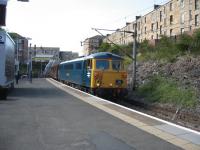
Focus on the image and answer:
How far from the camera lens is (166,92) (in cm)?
2755

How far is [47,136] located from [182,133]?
3.68 m

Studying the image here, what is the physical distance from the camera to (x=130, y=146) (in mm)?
9625

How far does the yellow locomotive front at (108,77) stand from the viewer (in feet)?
89.2

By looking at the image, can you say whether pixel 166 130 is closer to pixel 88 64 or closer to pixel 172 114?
pixel 172 114

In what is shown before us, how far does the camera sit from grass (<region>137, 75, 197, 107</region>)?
78.2 ft

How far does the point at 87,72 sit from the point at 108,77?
1.85m

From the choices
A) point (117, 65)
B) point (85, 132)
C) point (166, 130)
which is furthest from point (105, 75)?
point (85, 132)

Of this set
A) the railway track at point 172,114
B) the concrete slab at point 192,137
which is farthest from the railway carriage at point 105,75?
the concrete slab at point 192,137

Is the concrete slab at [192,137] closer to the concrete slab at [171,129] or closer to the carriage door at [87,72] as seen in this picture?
the concrete slab at [171,129]

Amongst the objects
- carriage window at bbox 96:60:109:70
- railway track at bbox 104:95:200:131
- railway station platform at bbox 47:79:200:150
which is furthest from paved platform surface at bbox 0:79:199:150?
carriage window at bbox 96:60:109:70

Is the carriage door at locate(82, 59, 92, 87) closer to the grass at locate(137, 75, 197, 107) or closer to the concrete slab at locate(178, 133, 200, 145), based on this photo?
the grass at locate(137, 75, 197, 107)

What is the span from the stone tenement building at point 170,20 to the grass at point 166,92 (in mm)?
27316

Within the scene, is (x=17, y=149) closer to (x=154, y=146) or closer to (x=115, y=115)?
(x=154, y=146)

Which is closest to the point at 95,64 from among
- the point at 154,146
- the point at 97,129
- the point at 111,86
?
the point at 111,86
